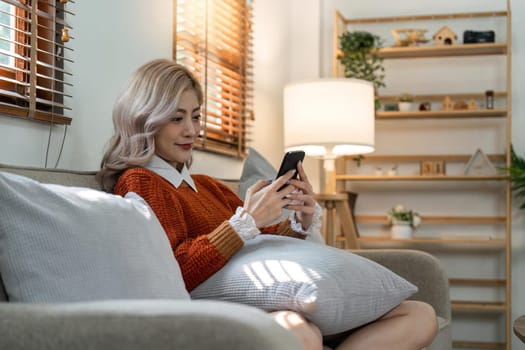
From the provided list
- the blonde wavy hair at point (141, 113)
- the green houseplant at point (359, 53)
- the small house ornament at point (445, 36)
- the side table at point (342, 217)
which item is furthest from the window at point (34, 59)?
the small house ornament at point (445, 36)

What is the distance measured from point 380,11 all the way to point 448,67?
537mm

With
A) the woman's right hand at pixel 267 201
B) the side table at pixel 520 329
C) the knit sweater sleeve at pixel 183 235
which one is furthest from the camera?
the side table at pixel 520 329

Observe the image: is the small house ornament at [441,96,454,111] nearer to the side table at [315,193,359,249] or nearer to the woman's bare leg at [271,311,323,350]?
the side table at [315,193,359,249]

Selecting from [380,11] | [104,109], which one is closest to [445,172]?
[380,11]

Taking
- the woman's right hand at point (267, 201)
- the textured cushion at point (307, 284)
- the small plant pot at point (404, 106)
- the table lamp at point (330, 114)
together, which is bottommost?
the textured cushion at point (307, 284)

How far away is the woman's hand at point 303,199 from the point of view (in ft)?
7.00

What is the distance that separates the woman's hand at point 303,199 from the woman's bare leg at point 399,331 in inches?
17.1

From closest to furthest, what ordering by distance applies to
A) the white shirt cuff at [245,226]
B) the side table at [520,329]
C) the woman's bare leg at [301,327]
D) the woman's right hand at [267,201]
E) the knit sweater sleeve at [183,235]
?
the woman's bare leg at [301,327], the knit sweater sleeve at [183,235], the white shirt cuff at [245,226], the woman's right hand at [267,201], the side table at [520,329]

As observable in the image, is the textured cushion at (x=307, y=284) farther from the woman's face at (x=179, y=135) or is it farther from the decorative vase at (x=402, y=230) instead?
the decorative vase at (x=402, y=230)

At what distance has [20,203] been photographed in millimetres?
1194

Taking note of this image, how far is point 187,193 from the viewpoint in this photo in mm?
2033

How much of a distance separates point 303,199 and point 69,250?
1072 millimetres

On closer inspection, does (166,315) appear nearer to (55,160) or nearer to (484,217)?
(55,160)

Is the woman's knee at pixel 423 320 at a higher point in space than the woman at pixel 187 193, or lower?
lower
